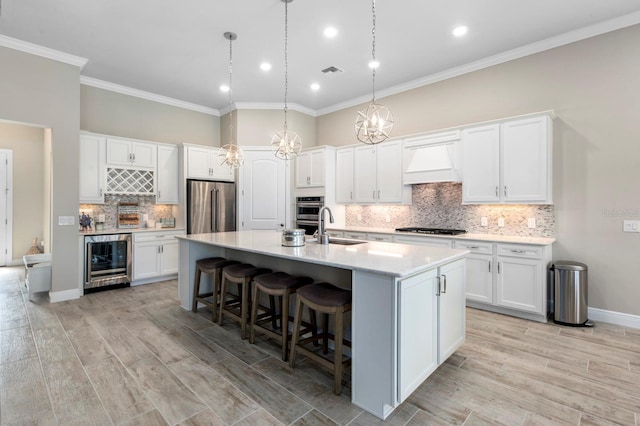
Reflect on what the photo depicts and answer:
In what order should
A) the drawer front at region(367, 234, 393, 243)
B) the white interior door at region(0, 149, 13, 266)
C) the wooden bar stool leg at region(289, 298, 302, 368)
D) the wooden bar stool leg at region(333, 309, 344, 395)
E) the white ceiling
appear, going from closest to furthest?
the wooden bar stool leg at region(333, 309, 344, 395) < the wooden bar stool leg at region(289, 298, 302, 368) < the white ceiling < the drawer front at region(367, 234, 393, 243) < the white interior door at region(0, 149, 13, 266)

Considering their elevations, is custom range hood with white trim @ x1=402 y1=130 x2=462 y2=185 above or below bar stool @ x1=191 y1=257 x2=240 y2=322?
above

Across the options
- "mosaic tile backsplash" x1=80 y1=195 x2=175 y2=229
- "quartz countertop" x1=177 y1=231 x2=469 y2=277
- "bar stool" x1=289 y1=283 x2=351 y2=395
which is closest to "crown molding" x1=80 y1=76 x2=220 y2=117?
"mosaic tile backsplash" x1=80 y1=195 x2=175 y2=229

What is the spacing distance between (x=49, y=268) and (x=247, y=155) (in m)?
3.45

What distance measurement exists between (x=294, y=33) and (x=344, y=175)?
8.49 ft

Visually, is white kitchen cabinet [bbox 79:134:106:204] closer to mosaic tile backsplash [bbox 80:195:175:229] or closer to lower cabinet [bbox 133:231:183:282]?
mosaic tile backsplash [bbox 80:195:175:229]

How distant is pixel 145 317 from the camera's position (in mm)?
3623

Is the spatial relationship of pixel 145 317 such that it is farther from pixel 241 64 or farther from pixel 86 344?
pixel 241 64

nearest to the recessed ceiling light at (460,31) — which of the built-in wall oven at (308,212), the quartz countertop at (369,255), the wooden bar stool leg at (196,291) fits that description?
the quartz countertop at (369,255)

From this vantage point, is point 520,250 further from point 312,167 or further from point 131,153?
point 131,153

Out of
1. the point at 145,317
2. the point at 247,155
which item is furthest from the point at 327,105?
the point at 145,317

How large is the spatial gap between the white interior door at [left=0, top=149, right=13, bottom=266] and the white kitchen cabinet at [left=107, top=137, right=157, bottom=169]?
123 inches

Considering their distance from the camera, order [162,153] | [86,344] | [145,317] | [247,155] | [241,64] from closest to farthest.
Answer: [86,344], [145,317], [241,64], [162,153], [247,155]

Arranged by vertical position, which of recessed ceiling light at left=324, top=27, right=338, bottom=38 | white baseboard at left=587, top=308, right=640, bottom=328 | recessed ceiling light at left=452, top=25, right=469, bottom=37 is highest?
recessed ceiling light at left=324, top=27, right=338, bottom=38

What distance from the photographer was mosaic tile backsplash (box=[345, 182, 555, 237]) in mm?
3961
